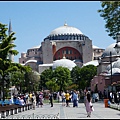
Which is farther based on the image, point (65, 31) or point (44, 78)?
point (65, 31)

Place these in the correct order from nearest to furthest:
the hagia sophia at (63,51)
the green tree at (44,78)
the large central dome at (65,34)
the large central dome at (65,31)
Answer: the green tree at (44,78) < the hagia sophia at (63,51) < the large central dome at (65,34) < the large central dome at (65,31)

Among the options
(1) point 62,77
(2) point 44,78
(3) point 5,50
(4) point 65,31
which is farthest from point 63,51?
(3) point 5,50

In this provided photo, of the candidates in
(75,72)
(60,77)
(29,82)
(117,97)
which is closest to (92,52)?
(75,72)

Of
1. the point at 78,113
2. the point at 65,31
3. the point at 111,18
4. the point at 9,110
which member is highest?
the point at 65,31

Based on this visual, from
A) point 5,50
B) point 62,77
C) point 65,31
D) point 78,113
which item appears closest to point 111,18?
point 78,113

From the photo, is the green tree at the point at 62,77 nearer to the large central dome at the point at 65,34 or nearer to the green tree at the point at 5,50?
the large central dome at the point at 65,34

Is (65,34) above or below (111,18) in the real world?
above

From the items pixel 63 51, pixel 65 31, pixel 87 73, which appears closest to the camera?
pixel 87 73

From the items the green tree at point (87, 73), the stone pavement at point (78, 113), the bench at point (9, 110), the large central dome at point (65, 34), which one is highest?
the large central dome at point (65, 34)

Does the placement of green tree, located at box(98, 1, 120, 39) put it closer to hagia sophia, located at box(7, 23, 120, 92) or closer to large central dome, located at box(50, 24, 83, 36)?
hagia sophia, located at box(7, 23, 120, 92)

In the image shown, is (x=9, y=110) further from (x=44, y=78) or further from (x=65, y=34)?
(x=65, y=34)

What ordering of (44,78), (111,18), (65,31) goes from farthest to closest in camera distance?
(65,31) → (44,78) → (111,18)

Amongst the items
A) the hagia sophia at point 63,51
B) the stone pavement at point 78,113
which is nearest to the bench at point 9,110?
the stone pavement at point 78,113

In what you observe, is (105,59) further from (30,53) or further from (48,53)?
(30,53)
